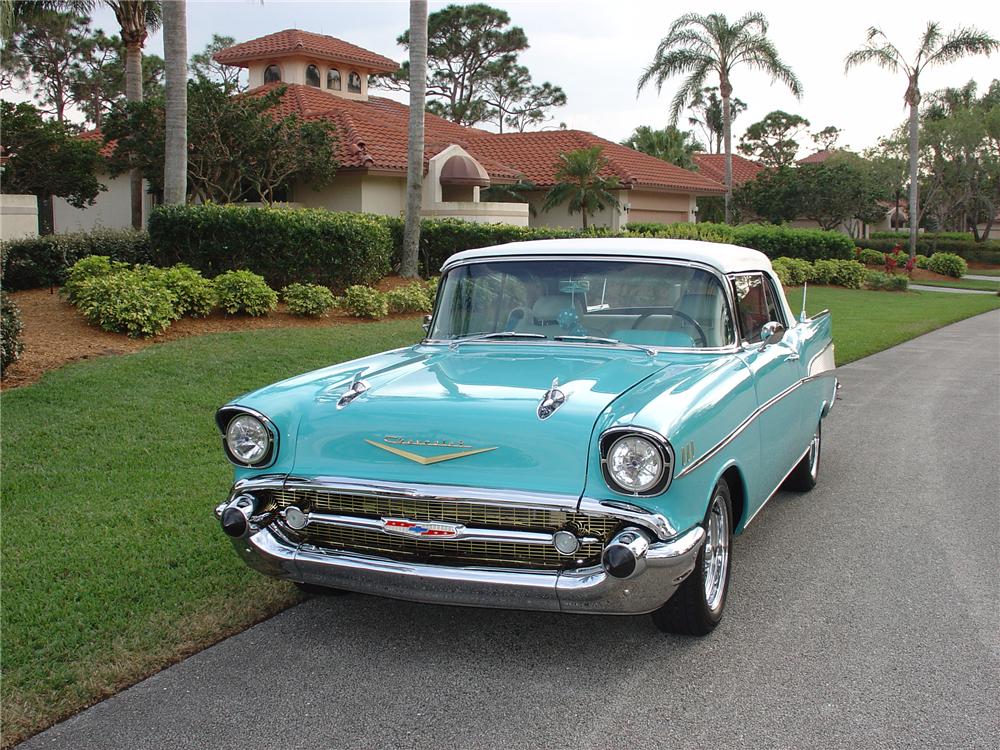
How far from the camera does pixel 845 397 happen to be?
34.3 feet

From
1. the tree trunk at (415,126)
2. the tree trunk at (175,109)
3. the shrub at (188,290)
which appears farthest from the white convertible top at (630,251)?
the tree trunk at (415,126)

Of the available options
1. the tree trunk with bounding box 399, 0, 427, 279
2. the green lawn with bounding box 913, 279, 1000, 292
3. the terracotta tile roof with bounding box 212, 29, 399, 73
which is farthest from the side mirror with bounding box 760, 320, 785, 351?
the green lawn with bounding box 913, 279, 1000, 292

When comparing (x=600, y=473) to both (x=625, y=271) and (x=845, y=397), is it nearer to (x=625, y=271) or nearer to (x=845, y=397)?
(x=625, y=271)

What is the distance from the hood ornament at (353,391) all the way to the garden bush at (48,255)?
10325 mm

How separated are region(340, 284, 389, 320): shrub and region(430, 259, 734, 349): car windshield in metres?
8.04

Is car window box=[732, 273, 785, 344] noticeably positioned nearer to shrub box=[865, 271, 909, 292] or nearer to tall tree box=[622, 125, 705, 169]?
shrub box=[865, 271, 909, 292]

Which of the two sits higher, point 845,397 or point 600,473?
point 600,473

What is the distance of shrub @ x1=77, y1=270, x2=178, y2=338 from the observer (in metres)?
10.6

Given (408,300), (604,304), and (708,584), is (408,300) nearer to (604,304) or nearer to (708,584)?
(604,304)

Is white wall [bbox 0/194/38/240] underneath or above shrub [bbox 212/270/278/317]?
above

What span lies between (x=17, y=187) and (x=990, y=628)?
24.1 meters

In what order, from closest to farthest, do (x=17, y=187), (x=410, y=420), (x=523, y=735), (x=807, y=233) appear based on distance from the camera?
(x=523, y=735), (x=410, y=420), (x=17, y=187), (x=807, y=233)

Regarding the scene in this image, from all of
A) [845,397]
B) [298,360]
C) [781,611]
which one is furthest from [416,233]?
[781,611]

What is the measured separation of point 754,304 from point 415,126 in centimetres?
1162
